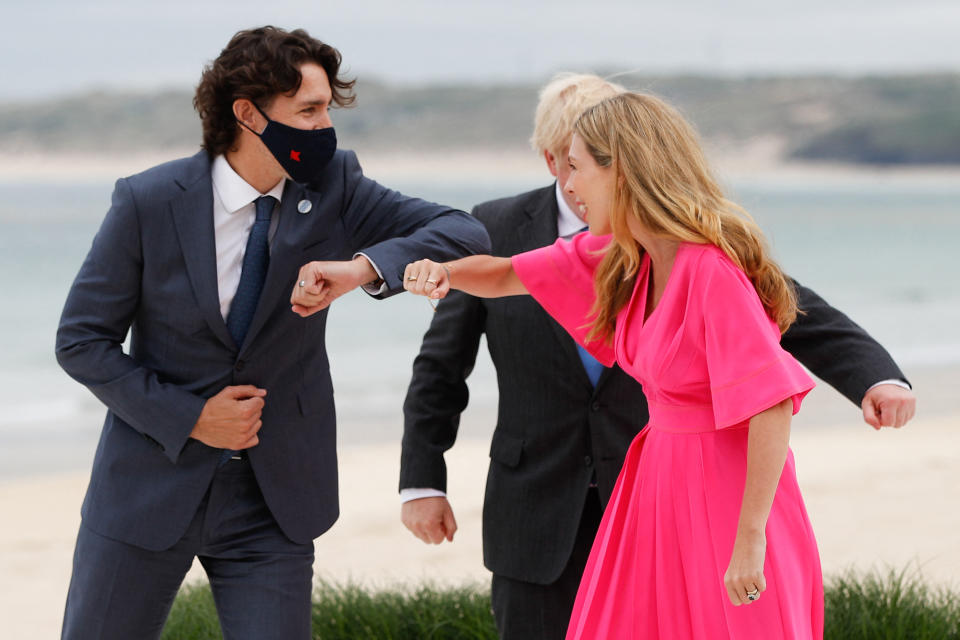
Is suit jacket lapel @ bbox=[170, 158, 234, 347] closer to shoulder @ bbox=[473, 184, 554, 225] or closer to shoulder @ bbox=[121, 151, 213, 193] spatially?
shoulder @ bbox=[121, 151, 213, 193]

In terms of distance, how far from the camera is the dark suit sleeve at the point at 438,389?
379 centimetres

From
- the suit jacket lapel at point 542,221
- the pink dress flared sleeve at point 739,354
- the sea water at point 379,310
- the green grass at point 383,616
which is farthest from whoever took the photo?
the sea water at point 379,310

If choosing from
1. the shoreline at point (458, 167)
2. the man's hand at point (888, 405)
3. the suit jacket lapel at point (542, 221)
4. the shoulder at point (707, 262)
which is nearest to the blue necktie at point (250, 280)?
the suit jacket lapel at point (542, 221)

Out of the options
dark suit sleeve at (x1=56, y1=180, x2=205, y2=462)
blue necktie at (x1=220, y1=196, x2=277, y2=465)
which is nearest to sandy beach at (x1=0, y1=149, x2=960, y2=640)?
blue necktie at (x1=220, y1=196, x2=277, y2=465)

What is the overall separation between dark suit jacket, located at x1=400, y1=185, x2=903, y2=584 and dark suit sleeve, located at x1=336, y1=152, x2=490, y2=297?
35 cm

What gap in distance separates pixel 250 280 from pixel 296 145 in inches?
13.9

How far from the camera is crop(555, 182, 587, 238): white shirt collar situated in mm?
3756

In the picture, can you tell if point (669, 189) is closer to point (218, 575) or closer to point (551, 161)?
point (551, 161)

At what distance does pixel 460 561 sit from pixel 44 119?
217 ft

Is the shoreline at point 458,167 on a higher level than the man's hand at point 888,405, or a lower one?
higher

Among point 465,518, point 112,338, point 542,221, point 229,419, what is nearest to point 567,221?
point 542,221

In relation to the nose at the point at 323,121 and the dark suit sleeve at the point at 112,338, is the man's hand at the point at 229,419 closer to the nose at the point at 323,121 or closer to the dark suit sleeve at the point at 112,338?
the dark suit sleeve at the point at 112,338

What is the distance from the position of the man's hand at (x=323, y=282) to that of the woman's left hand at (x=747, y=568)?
1.05m

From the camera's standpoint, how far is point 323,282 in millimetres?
2928
